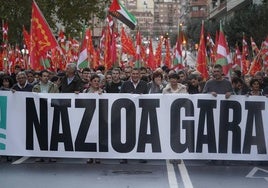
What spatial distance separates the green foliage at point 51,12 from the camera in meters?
38.4

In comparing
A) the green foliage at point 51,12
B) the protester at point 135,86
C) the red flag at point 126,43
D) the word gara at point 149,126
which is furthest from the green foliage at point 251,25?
the word gara at point 149,126

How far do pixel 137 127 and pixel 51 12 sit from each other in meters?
29.4

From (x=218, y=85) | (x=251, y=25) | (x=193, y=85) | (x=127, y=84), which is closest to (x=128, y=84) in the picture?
(x=127, y=84)

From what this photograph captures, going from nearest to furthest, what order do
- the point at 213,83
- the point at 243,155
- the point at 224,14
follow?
1. the point at 243,155
2. the point at 213,83
3. the point at 224,14

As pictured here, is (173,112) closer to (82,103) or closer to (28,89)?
(82,103)

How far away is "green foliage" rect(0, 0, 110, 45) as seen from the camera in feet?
126

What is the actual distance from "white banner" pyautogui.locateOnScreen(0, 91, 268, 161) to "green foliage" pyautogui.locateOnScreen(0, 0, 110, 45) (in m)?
26.5

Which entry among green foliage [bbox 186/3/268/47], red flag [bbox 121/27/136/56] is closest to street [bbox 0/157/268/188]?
red flag [bbox 121/27/136/56]

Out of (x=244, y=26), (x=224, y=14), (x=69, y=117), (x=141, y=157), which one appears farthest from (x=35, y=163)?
(x=224, y=14)

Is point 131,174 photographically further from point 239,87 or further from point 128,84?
point 239,87

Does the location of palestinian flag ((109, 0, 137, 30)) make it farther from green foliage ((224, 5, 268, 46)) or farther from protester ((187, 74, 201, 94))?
green foliage ((224, 5, 268, 46))

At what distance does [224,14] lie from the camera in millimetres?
93562

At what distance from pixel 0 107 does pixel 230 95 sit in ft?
12.8

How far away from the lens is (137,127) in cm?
1162
